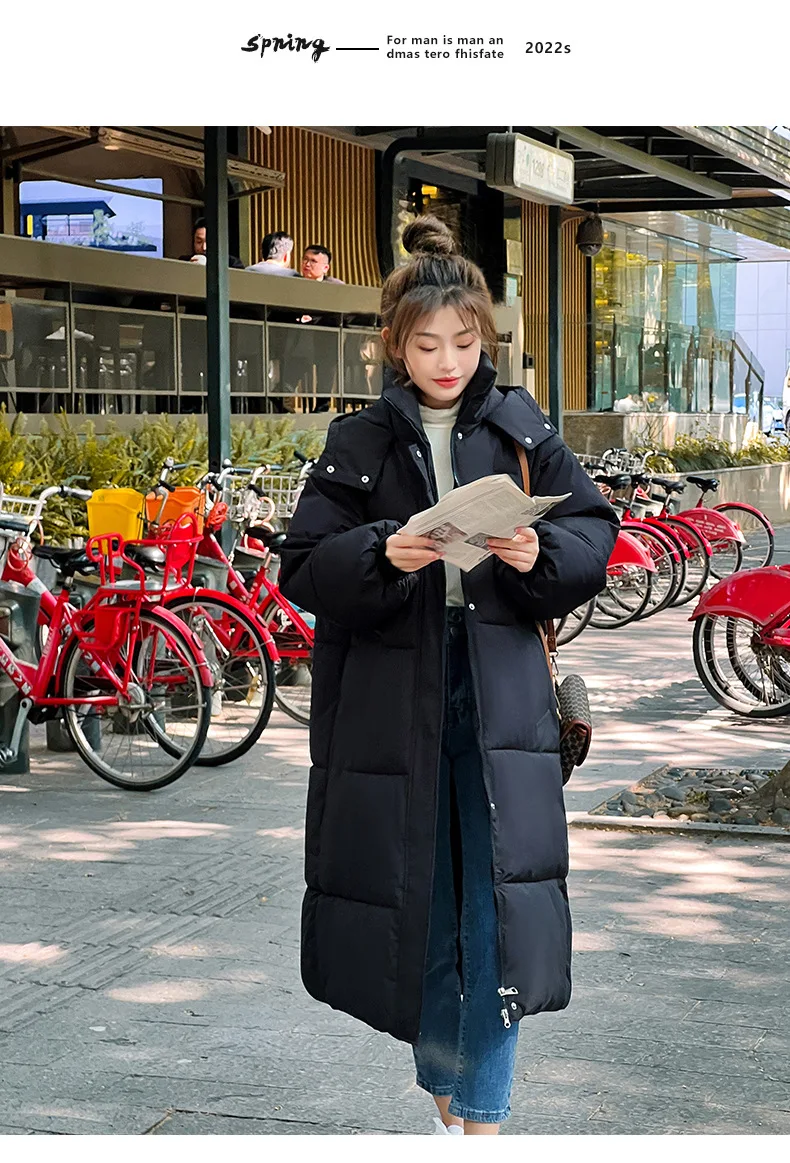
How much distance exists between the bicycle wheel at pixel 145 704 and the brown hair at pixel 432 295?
391 cm

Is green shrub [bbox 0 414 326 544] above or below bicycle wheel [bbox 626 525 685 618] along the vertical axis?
above

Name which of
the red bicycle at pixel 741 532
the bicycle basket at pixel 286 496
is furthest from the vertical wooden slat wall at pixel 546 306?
the bicycle basket at pixel 286 496

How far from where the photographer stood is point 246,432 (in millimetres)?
13281

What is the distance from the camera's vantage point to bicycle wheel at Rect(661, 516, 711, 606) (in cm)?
1323

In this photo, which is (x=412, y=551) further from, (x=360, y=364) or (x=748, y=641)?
(x=360, y=364)

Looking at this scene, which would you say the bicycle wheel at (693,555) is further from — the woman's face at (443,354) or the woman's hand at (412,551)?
the woman's hand at (412,551)

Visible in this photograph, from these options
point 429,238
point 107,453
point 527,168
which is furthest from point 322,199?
point 429,238

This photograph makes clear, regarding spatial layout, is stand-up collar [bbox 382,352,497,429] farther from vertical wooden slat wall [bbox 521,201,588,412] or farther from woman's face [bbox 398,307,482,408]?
vertical wooden slat wall [bbox 521,201,588,412]

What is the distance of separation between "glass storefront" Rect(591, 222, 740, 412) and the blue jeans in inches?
847

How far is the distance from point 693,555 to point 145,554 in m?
6.77

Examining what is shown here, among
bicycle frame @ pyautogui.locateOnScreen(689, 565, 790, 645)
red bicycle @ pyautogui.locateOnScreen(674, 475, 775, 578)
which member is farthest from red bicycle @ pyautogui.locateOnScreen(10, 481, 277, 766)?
red bicycle @ pyautogui.locateOnScreen(674, 475, 775, 578)

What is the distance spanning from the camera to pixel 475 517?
116 inches

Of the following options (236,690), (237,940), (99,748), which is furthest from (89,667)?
(237,940)
